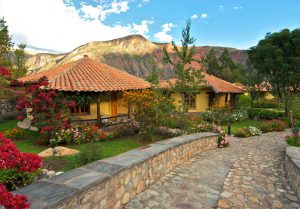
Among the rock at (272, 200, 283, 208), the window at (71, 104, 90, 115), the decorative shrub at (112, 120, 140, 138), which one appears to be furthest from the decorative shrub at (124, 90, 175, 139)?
the rock at (272, 200, 283, 208)

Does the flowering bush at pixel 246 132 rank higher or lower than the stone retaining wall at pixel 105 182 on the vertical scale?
lower

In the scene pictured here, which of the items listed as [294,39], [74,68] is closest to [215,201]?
[74,68]

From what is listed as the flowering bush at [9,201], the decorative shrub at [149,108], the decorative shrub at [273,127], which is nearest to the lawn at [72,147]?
the decorative shrub at [149,108]

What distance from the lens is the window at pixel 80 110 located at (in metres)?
14.3

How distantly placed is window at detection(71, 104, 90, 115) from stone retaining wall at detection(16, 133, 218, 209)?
9.90 metres

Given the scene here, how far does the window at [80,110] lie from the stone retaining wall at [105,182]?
990cm

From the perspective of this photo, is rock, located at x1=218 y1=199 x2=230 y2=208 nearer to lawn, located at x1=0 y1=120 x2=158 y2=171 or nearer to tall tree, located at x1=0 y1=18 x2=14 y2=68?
lawn, located at x1=0 y1=120 x2=158 y2=171

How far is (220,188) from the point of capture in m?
4.94

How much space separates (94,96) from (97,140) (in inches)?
174

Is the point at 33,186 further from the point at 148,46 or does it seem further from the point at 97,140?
the point at 148,46

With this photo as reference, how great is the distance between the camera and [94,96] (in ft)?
46.6

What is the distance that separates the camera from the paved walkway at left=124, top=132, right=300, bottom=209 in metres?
4.15

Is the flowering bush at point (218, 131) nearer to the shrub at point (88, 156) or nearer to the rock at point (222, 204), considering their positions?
the shrub at point (88, 156)

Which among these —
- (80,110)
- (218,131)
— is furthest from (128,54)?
(218,131)
